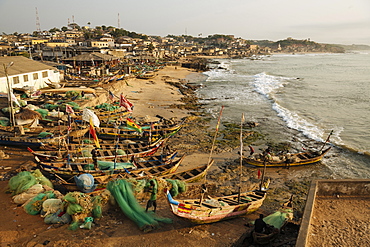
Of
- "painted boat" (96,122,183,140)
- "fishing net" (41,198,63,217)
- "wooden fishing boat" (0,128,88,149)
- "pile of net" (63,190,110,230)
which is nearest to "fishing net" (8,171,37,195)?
"fishing net" (41,198,63,217)

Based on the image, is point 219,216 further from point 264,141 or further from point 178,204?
point 264,141

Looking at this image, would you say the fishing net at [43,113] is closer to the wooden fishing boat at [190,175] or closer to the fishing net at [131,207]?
the wooden fishing boat at [190,175]

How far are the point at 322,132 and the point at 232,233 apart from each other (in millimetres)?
17961

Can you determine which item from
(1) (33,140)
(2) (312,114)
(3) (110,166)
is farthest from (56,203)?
(2) (312,114)

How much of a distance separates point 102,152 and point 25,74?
60.4 ft

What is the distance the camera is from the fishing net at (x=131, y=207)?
32.5ft

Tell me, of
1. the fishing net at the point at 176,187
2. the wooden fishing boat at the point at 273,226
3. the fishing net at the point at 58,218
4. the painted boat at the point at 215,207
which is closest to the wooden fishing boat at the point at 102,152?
the fishing net at the point at 176,187

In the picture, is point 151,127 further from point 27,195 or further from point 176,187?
point 27,195

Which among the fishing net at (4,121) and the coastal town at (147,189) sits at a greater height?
the fishing net at (4,121)

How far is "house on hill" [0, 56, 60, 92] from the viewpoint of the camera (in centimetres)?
2628

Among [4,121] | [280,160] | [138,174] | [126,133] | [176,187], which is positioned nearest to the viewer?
[176,187]

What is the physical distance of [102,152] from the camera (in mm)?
15898

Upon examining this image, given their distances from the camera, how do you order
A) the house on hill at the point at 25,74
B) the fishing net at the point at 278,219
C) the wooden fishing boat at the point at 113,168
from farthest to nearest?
the house on hill at the point at 25,74
the wooden fishing boat at the point at 113,168
the fishing net at the point at 278,219

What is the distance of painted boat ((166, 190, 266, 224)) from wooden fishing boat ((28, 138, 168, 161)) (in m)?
5.04
